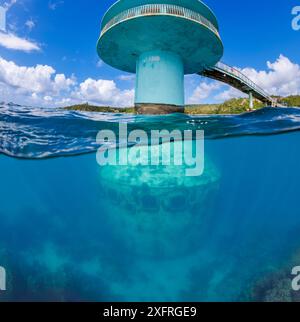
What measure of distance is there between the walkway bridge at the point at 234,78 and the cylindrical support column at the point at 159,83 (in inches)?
169

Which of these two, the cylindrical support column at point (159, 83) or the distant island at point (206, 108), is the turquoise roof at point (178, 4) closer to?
the cylindrical support column at point (159, 83)

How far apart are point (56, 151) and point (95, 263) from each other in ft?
15.9

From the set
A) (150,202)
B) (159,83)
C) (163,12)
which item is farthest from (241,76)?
(150,202)

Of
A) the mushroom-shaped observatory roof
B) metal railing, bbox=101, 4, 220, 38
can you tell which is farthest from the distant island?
metal railing, bbox=101, 4, 220, 38

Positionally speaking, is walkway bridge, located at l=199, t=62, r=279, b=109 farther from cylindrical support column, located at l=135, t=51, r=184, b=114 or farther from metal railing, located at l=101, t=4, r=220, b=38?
metal railing, located at l=101, t=4, r=220, b=38

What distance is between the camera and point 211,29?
39.4ft

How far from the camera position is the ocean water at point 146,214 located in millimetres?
6340

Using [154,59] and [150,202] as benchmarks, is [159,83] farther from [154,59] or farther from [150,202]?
[150,202]

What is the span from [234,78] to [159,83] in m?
8.85

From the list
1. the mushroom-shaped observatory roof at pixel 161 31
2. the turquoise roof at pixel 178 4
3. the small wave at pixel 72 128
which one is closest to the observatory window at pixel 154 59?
the mushroom-shaped observatory roof at pixel 161 31

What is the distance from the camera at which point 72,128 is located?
28.5 ft

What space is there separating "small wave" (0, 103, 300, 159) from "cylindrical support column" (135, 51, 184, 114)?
5714mm

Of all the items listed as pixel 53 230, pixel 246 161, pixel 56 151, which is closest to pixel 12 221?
pixel 53 230
